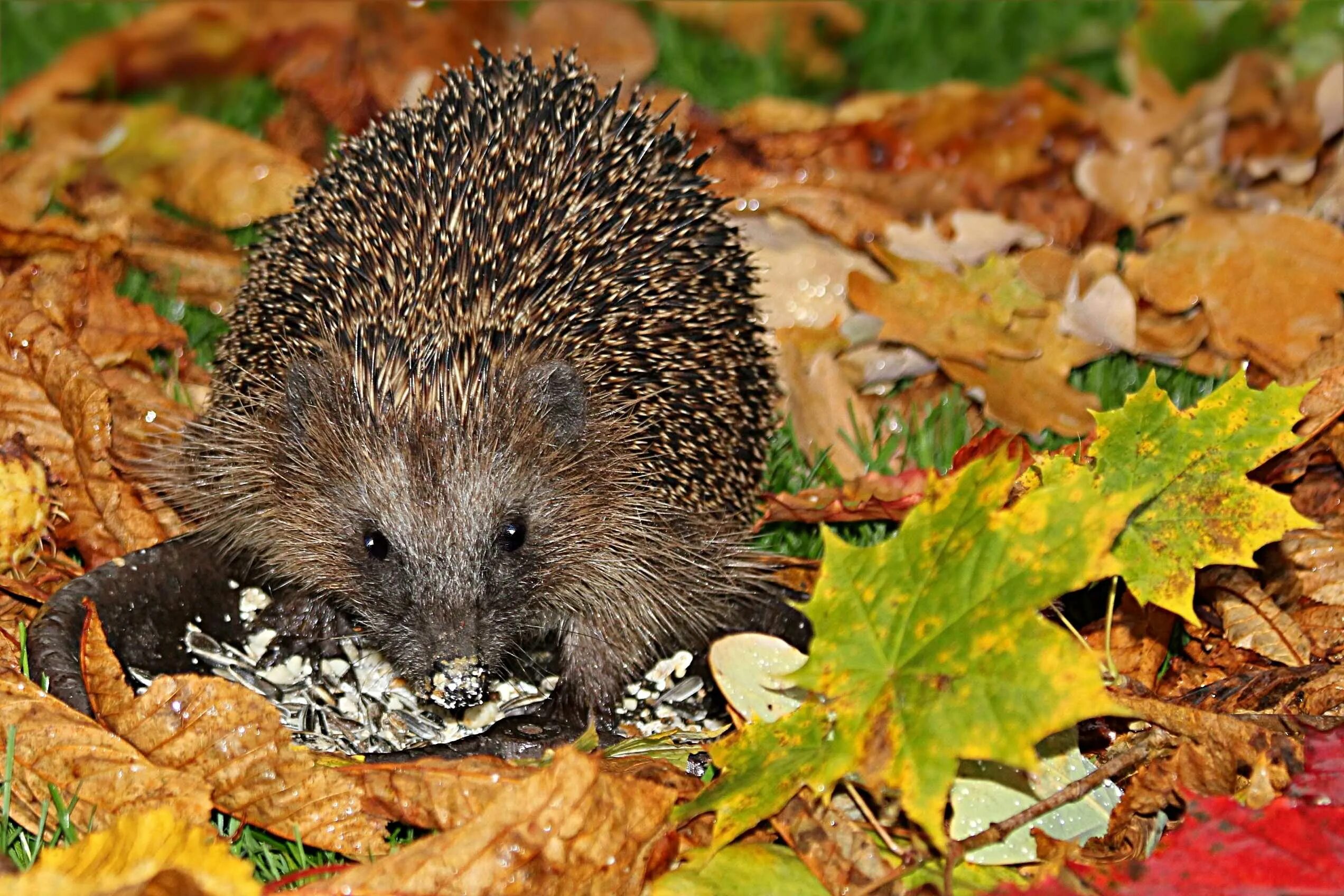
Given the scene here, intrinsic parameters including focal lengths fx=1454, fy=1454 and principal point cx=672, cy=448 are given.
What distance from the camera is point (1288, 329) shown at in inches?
215

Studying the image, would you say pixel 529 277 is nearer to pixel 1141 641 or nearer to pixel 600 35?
pixel 1141 641

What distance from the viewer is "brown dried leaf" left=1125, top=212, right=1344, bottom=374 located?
544 centimetres

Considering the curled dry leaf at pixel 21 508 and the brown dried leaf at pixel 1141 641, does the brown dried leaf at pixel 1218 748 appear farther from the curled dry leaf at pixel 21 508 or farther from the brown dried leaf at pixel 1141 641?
the curled dry leaf at pixel 21 508

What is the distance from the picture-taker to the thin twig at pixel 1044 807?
3.35 m

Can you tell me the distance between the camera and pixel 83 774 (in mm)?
3576

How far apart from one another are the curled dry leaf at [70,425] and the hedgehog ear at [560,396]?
1451mm

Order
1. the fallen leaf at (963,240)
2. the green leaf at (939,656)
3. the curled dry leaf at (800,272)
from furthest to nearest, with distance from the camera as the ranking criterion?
the fallen leaf at (963,240) < the curled dry leaf at (800,272) < the green leaf at (939,656)

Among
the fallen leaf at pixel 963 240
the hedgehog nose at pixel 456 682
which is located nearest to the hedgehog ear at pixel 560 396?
the hedgehog nose at pixel 456 682

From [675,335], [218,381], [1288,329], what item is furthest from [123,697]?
[1288,329]

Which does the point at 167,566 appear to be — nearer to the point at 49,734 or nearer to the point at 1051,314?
the point at 49,734

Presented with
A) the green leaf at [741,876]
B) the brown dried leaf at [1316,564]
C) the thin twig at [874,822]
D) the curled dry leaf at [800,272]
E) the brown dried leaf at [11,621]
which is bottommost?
the brown dried leaf at [11,621]

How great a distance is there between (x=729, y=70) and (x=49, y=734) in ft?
18.9

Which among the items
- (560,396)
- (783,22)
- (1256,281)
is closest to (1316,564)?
(1256,281)

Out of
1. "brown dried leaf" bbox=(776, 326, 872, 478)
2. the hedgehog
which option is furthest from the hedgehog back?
"brown dried leaf" bbox=(776, 326, 872, 478)
